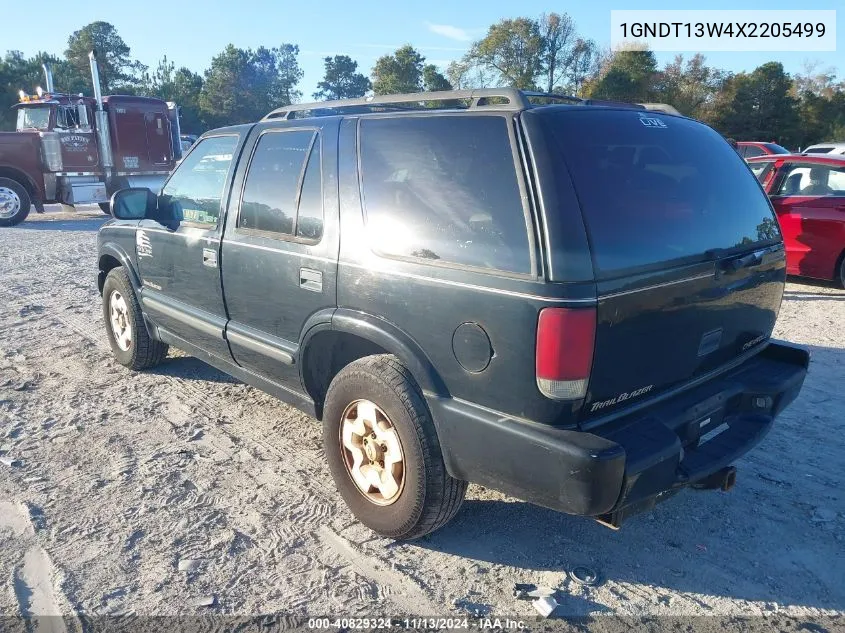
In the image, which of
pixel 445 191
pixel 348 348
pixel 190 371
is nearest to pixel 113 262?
pixel 190 371

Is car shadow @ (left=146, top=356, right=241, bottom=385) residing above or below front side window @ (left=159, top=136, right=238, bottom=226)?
below

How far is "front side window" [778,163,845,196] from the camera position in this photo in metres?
7.25

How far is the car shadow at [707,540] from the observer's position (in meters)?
2.61

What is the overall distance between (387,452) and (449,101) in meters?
1.69

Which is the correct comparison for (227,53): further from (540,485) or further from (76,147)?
(540,485)

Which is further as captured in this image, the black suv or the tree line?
the tree line

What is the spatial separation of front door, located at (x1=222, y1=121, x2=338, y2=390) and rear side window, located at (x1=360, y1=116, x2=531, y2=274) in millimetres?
301

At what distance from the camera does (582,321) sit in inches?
86.0

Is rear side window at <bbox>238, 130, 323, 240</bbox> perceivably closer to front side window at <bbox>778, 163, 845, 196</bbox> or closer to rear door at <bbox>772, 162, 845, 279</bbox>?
rear door at <bbox>772, 162, 845, 279</bbox>

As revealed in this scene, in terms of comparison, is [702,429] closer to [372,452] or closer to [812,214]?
[372,452]

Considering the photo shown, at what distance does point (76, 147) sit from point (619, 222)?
15.7 m

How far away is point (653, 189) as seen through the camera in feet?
8.50

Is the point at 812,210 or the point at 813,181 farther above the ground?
the point at 813,181

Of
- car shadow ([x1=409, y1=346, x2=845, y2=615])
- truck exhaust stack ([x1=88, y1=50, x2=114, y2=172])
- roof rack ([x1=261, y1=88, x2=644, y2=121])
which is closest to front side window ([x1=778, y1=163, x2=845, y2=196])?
car shadow ([x1=409, y1=346, x2=845, y2=615])
